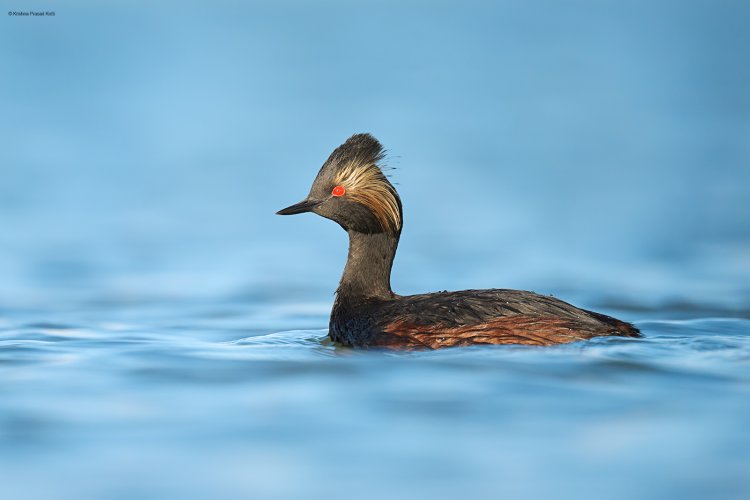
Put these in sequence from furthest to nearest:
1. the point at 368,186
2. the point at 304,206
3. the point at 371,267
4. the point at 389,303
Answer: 1. the point at 371,267
2. the point at 304,206
3. the point at 368,186
4. the point at 389,303

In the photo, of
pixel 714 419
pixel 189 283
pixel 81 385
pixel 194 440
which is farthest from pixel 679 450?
pixel 189 283

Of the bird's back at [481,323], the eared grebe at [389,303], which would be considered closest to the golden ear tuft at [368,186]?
the eared grebe at [389,303]

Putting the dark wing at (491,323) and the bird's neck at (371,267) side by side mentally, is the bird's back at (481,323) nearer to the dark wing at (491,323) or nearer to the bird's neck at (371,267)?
the dark wing at (491,323)

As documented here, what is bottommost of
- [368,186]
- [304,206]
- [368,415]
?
[368,415]

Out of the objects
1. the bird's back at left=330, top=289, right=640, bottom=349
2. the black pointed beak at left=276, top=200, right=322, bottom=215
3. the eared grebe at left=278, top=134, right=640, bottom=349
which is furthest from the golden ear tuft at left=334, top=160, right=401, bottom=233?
the bird's back at left=330, top=289, right=640, bottom=349

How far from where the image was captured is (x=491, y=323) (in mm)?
9250

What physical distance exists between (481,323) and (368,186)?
1.55 metres

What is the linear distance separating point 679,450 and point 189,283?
8.07 meters

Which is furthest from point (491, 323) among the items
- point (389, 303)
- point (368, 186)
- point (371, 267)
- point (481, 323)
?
point (368, 186)

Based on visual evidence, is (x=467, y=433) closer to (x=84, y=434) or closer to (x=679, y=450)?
(x=679, y=450)

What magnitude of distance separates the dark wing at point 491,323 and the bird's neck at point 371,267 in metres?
0.77

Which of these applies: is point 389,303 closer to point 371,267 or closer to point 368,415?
point 371,267

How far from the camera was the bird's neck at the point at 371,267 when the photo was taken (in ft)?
34.1

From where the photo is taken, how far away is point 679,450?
653 centimetres
